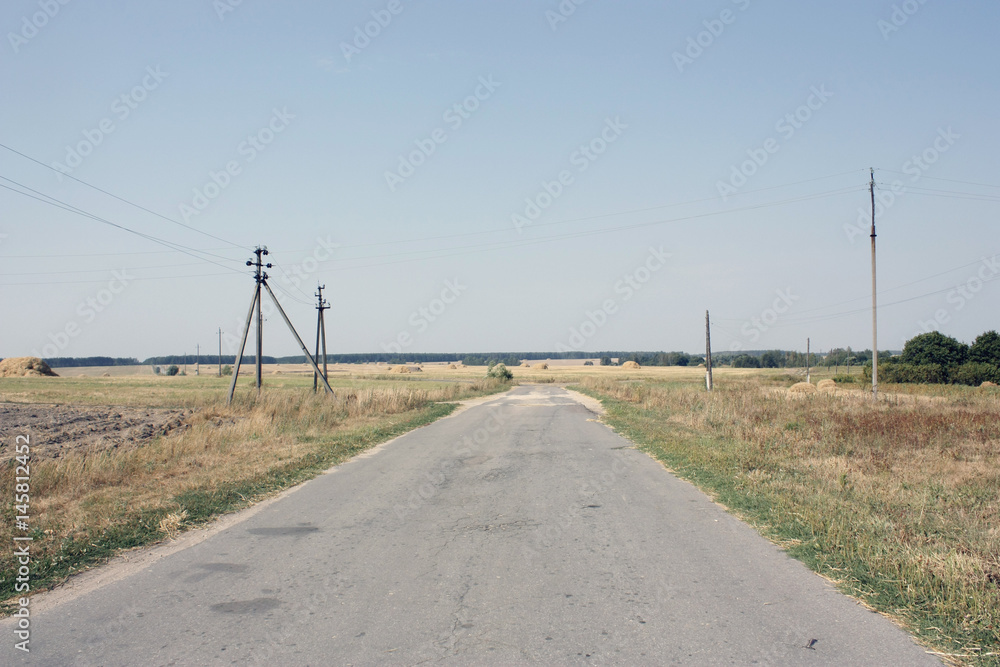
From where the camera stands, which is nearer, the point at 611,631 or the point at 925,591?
the point at 611,631

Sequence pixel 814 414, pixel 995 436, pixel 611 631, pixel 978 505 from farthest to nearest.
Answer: pixel 814 414, pixel 995 436, pixel 978 505, pixel 611 631

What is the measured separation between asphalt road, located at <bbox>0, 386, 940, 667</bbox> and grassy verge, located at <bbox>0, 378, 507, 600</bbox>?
823 mm

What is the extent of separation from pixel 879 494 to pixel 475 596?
6.48 m

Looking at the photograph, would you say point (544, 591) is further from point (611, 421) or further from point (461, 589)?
point (611, 421)

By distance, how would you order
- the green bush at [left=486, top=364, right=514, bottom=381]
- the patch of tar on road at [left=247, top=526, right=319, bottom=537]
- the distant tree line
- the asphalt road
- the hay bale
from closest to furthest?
the asphalt road, the patch of tar on road at [left=247, top=526, right=319, bottom=537], the distant tree line, the green bush at [left=486, top=364, right=514, bottom=381], the hay bale

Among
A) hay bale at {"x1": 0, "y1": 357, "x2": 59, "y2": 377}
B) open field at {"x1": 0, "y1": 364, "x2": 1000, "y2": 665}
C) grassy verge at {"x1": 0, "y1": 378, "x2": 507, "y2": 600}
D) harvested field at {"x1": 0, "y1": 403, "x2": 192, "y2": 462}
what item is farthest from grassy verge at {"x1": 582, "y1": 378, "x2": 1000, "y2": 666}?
hay bale at {"x1": 0, "y1": 357, "x2": 59, "y2": 377}

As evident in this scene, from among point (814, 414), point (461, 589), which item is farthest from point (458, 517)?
point (814, 414)

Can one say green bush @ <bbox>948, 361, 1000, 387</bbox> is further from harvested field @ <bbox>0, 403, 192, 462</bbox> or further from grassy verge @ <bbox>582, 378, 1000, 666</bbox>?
→ harvested field @ <bbox>0, 403, 192, 462</bbox>

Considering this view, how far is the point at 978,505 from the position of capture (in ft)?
25.6

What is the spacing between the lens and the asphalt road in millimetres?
3809

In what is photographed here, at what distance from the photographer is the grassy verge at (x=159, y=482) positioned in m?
6.27

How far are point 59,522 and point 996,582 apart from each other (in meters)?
9.36

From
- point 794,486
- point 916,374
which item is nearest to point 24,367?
point 794,486

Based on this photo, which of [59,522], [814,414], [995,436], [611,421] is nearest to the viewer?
[59,522]
